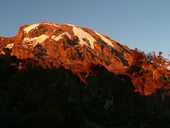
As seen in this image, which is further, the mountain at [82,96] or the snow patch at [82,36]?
the snow patch at [82,36]

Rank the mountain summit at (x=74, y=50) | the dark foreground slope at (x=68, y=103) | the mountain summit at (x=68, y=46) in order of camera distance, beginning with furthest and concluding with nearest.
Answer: the mountain summit at (x=68, y=46) < the mountain summit at (x=74, y=50) < the dark foreground slope at (x=68, y=103)

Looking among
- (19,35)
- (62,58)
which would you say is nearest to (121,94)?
(62,58)

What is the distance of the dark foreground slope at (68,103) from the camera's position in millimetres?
22625

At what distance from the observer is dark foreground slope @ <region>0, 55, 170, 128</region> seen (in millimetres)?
22625

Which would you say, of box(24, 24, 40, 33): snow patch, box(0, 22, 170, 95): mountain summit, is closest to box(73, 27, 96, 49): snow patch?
box(0, 22, 170, 95): mountain summit

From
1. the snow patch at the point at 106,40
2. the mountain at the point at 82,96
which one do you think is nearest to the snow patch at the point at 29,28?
the snow patch at the point at 106,40

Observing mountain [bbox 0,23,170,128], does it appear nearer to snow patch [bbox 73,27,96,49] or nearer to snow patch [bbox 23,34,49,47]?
snow patch [bbox 73,27,96,49]

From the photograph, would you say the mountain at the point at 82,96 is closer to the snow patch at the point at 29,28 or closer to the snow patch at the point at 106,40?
the snow patch at the point at 106,40

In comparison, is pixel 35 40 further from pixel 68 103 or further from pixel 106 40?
pixel 68 103

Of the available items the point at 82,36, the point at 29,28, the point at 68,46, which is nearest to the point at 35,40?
the point at 29,28

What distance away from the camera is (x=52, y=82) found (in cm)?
4859

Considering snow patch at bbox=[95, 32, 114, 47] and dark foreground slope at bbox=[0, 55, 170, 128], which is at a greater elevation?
Result: snow patch at bbox=[95, 32, 114, 47]

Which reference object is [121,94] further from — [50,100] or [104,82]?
[50,100]

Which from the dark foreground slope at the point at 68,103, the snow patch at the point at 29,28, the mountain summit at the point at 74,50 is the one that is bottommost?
the dark foreground slope at the point at 68,103
